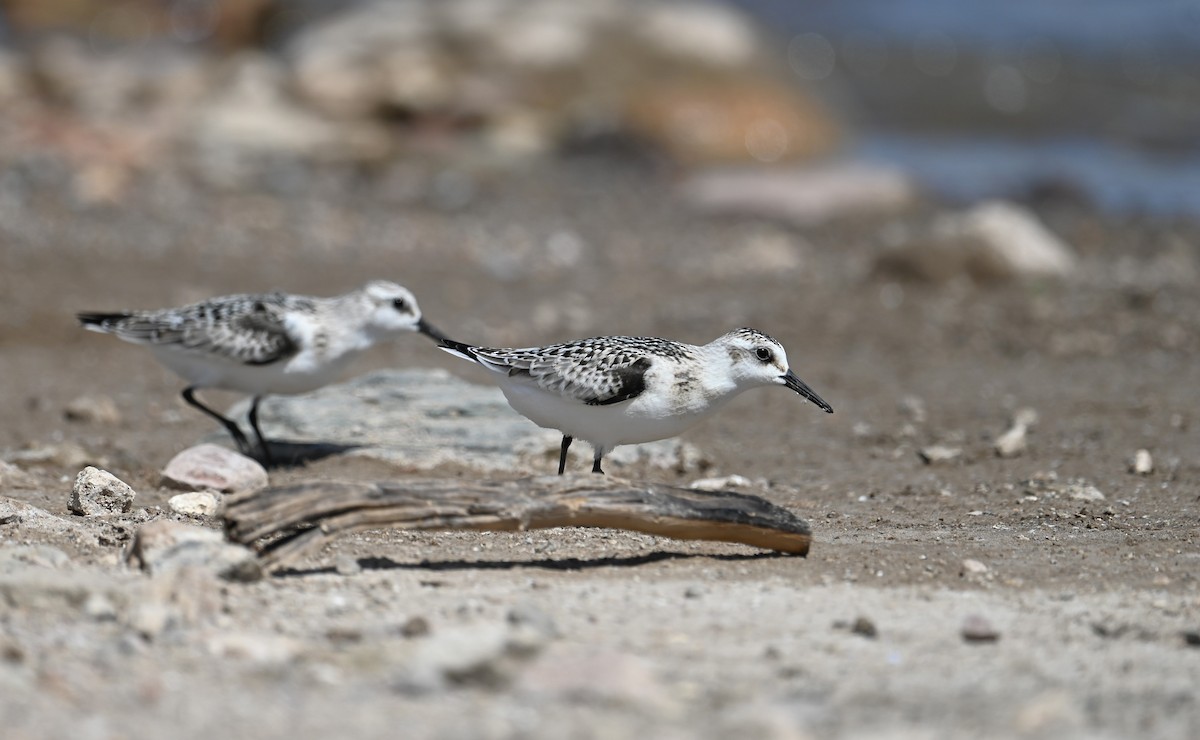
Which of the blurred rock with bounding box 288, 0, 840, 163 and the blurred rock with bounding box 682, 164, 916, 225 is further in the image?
the blurred rock with bounding box 288, 0, 840, 163

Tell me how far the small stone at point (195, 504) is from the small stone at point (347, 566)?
1.55m

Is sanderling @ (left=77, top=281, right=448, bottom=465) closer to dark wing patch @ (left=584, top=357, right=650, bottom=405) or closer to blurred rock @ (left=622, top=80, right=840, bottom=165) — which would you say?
dark wing patch @ (left=584, top=357, right=650, bottom=405)

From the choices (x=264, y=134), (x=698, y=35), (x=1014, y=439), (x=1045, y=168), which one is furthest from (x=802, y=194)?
(x=1014, y=439)

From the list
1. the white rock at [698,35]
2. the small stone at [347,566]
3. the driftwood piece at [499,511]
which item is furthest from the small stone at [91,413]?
the white rock at [698,35]

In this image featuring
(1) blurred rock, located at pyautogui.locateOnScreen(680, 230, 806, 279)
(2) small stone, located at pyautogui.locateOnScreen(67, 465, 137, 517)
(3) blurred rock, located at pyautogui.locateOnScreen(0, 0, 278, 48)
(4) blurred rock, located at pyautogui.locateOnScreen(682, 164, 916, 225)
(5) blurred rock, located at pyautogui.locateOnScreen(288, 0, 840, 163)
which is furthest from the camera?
(3) blurred rock, located at pyautogui.locateOnScreen(0, 0, 278, 48)

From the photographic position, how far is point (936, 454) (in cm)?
898

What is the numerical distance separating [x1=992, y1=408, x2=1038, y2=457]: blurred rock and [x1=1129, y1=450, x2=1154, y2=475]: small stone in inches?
26.9

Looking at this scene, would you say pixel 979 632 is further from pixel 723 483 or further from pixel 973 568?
pixel 723 483

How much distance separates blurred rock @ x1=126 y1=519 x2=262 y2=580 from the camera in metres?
5.61

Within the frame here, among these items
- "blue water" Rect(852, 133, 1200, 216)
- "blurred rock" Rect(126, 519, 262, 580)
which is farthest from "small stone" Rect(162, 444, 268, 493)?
"blue water" Rect(852, 133, 1200, 216)

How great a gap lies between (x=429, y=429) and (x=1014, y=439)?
11.7 ft

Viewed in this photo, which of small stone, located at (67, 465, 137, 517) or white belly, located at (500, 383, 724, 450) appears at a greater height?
white belly, located at (500, 383, 724, 450)

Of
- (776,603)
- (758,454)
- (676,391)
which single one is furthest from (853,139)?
(776,603)

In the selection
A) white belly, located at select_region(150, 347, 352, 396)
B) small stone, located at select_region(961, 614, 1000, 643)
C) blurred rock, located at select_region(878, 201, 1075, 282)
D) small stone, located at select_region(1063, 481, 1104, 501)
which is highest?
blurred rock, located at select_region(878, 201, 1075, 282)
